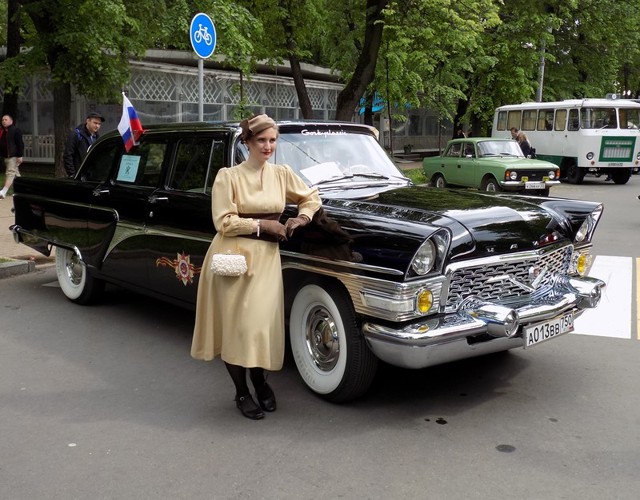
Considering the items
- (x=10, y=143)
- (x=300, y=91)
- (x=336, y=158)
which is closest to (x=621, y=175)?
(x=300, y=91)

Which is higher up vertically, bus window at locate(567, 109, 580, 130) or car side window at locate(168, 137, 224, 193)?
bus window at locate(567, 109, 580, 130)

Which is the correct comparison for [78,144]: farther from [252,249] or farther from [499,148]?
[499,148]

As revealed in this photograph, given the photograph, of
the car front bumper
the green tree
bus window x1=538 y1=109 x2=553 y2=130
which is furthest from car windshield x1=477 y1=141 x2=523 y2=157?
the car front bumper

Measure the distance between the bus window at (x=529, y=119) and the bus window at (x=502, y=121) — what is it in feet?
3.93

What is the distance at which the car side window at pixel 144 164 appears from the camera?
6.13 meters

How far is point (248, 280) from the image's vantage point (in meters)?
4.20

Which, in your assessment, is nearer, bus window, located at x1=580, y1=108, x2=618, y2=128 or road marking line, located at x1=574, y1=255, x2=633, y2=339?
road marking line, located at x1=574, y1=255, x2=633, y2=339

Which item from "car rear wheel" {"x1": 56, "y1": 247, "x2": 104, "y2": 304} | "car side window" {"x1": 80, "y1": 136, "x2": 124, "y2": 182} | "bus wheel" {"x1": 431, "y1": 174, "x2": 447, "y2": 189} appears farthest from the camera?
"bus wheel" {"x1": 431, "y1": 174, "x2": 447, "y2": 189}

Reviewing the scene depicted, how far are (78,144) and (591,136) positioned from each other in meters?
19.3

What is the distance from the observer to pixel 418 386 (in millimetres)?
4988

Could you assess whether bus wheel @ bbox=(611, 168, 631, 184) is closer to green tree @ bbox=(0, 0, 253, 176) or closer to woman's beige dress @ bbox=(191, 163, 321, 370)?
green tree @ bbox=(0, 0, 253, 176)

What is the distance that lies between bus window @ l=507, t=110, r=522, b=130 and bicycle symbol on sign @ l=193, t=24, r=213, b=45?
67.4 ft

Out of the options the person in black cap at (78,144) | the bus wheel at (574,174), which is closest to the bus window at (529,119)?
the bus wheel at (574,174)

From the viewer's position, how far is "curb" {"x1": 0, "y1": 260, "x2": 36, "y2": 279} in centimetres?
866
